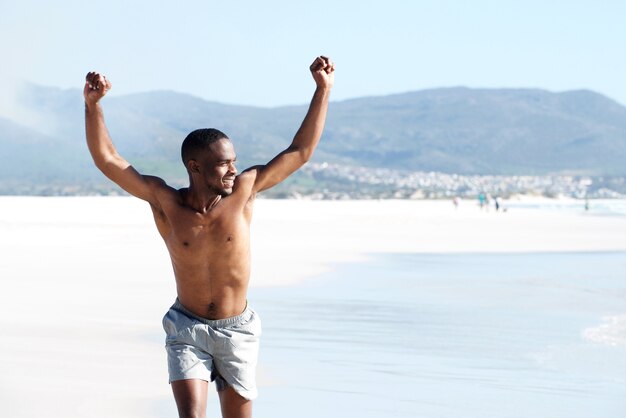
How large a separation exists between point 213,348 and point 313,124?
947mm

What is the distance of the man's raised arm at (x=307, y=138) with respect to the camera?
512 centimetres

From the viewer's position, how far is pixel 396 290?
16.4 meters

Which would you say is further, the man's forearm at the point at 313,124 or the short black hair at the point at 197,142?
the man's forearm at the point at 313,124

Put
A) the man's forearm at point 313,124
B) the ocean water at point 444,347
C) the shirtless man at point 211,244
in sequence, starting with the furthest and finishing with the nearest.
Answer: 1. the ocean water at point 444,347
2. the man's forearm at point 313,124
3. the shirtless man at point 211,244

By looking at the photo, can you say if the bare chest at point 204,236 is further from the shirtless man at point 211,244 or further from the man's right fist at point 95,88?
the man's right fist at point 95,88

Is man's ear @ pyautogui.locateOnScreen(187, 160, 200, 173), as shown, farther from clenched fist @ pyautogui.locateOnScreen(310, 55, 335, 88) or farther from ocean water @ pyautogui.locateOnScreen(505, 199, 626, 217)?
ocean water @ pyautogui.locateOnScreen(505, 199, 626, 217)

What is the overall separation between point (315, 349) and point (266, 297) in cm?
476

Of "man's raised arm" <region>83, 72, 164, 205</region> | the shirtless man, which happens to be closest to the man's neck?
the shirtless man

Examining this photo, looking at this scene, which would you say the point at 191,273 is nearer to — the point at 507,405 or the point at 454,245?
the point at 507,405

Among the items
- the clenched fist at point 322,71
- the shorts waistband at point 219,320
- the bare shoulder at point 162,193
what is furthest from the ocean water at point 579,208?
the bare shoulder at point 162,193

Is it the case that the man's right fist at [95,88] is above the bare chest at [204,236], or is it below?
above

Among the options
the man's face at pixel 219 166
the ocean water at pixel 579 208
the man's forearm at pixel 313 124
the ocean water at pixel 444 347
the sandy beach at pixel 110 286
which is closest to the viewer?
the man's face at pixel 219 166

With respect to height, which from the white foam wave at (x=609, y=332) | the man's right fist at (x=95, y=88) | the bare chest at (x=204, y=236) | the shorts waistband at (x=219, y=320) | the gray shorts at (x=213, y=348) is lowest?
the white foam wave at (x=609, y=332)

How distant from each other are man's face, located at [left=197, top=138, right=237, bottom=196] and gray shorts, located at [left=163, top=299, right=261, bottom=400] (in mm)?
520
